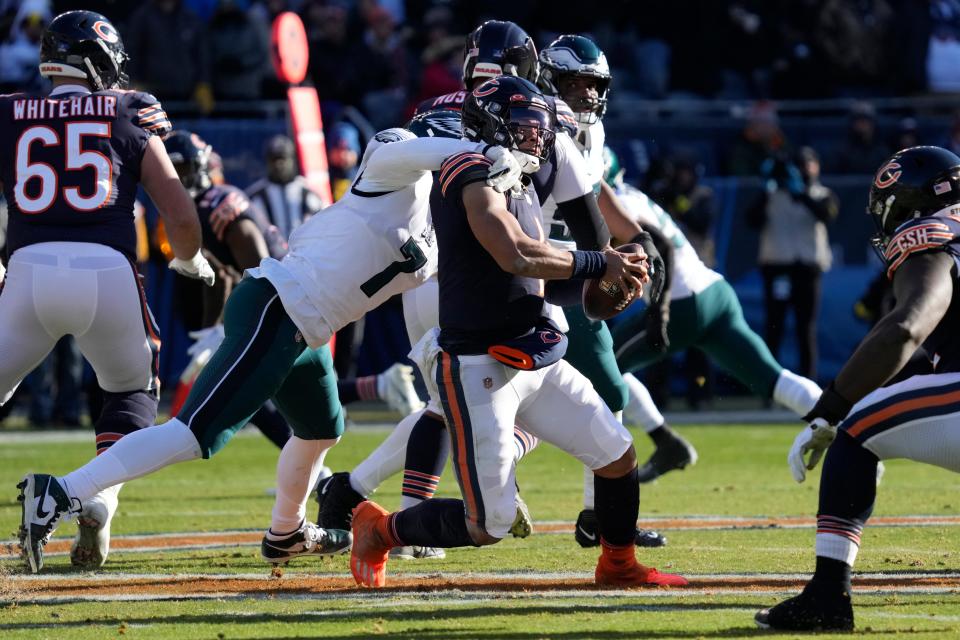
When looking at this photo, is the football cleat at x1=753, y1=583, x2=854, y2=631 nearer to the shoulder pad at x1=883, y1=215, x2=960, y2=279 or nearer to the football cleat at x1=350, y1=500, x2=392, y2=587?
the shoulder pad at x1=883, y1=215, x2=960, y2=279

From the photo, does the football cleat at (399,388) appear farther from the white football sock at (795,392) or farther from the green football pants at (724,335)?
the white football sock at (795,392)

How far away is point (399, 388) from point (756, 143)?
714 centimetres

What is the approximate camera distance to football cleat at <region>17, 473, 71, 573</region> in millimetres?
5309

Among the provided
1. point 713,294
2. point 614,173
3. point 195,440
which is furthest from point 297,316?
point 713,294

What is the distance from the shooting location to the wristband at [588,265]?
5.09 metres

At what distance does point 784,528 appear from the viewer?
725 cm

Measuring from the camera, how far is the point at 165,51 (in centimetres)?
1493

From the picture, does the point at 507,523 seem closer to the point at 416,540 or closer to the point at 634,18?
the point at 416,540

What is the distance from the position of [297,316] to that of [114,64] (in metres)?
1.35

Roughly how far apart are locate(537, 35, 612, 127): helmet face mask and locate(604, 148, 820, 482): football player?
103 cm

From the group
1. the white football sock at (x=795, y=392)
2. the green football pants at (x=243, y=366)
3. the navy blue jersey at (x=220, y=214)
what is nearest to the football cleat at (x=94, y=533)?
the green football pants at (x=243, y=366)

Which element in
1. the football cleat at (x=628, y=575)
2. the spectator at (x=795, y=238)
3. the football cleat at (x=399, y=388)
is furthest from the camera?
the spectator at (x=795, y=238)

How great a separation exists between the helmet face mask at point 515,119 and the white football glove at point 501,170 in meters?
0.13

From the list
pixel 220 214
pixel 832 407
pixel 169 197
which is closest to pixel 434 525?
pixel 832 407
